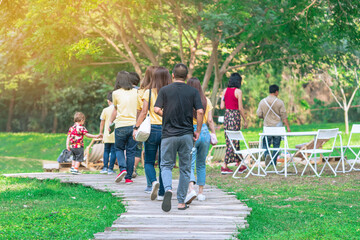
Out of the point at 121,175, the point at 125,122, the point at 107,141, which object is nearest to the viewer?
the point at 125,122

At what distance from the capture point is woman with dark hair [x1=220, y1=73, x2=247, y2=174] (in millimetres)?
11953

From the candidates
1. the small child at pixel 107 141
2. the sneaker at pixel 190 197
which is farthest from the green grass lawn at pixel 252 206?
the small child at pixel 107 141

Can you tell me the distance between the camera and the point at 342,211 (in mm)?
7320

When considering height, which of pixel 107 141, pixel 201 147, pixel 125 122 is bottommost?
pixel 107 141

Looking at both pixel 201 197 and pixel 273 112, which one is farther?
pixel 273 112

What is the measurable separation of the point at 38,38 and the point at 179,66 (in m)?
14.2

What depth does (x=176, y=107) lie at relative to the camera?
21.9ft

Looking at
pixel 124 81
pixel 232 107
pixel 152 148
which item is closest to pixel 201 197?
pixel 152 148

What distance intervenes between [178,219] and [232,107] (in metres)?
6.07

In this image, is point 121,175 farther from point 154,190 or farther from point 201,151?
point 201,151

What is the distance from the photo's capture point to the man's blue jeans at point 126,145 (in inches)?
370

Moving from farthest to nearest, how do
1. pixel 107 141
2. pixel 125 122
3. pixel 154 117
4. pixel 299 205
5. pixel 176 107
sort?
pixel 107 141, pixel 125 122, pixel 299 205, pixel 154 117, pixel 176 107

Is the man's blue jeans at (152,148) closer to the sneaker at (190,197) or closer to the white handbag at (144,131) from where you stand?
the white handbag at (144,131)

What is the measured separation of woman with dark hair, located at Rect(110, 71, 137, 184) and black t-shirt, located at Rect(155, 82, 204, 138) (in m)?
2.73
